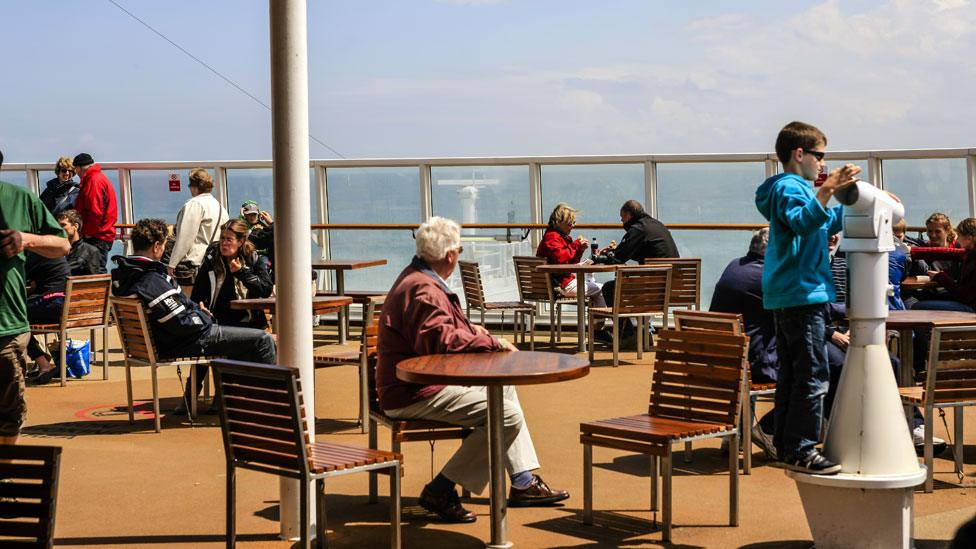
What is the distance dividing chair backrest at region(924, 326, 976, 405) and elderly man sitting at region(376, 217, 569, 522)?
6.99ft

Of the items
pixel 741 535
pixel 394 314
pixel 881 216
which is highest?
pixel 881 216

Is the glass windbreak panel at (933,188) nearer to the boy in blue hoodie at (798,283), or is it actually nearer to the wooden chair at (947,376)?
the wooden chair at (947,376)

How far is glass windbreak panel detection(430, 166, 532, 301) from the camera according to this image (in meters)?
15.2

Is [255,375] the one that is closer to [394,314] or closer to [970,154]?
[394,314]

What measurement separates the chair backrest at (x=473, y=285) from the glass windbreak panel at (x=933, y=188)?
14.9ft

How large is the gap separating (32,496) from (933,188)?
1208 cm

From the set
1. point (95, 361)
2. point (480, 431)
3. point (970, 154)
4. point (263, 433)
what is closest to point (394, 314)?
point (480, 431)

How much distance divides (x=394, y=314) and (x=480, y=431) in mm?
676

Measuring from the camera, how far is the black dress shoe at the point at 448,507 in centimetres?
645

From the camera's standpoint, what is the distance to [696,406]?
652 cm

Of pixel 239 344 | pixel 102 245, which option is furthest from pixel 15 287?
pixel 102 245

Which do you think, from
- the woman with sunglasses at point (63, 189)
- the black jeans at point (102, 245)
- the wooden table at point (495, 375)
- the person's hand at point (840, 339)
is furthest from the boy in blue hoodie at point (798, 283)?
the woman with sunglasses at point (63, 189)

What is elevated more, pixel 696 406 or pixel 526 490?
pixel 696 406

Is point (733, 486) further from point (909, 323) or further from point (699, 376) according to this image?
point (909, 323)
